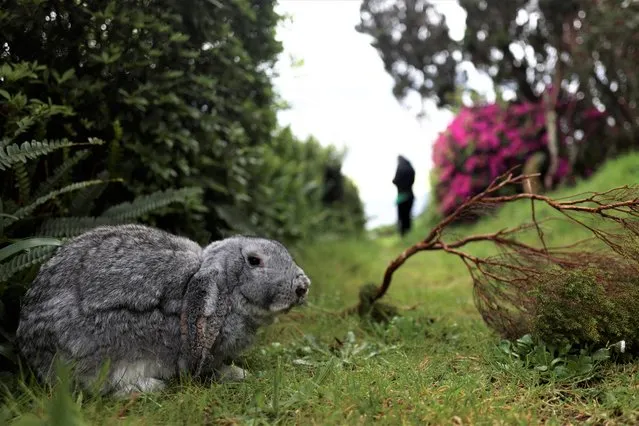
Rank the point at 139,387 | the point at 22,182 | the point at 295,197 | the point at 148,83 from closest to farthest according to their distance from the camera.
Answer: the point at 139,387, the point at 22,182, the point at 148,83, the point at 295,197

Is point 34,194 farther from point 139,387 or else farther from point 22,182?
point 139,387

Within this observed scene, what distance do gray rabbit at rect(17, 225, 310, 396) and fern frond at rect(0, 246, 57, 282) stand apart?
0.26 metres

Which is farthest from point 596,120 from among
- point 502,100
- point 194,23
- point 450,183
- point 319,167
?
point 194,23

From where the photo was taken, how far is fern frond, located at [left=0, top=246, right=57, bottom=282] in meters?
3.20

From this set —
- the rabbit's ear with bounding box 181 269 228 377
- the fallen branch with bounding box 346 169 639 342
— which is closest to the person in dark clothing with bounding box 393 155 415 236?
the fallen branch with bounding box 346 169 639 342

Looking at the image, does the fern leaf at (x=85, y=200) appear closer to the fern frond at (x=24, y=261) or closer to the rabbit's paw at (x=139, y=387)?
the fern frond at (x=24, y=261)

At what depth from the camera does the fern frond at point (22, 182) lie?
358 centimetres

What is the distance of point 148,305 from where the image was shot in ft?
9.62

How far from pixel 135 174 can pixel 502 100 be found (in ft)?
30.3

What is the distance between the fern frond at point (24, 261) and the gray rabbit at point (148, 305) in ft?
0.84

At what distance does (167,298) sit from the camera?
2.99 meters

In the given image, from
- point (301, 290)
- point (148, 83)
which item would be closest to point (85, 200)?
point (148, 83)

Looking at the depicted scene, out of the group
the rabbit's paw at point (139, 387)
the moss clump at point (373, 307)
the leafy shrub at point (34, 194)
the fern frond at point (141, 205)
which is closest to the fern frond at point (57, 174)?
the leafy shrub at point (34, 194)

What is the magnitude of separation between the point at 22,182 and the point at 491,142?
956cm
